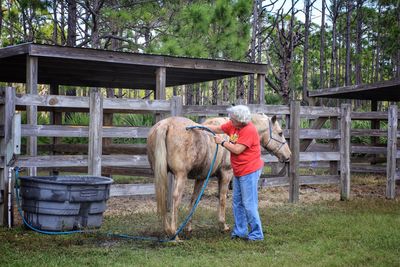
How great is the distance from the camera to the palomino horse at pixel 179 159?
6033 millimetres

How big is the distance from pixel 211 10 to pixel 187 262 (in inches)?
468

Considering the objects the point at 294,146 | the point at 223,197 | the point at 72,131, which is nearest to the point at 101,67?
the point at 72,131

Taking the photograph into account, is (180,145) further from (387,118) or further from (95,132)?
(387,118)

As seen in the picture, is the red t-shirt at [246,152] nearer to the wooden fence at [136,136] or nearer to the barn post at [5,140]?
the wooden fence at [136,136]

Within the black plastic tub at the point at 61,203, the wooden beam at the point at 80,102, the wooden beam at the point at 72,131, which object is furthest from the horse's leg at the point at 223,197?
the wooden beam at the point at 80,102

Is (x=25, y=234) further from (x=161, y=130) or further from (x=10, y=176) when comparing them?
(x=161, y=130)

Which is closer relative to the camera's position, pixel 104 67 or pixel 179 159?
pixel 179 159

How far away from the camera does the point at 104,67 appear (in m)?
11.6

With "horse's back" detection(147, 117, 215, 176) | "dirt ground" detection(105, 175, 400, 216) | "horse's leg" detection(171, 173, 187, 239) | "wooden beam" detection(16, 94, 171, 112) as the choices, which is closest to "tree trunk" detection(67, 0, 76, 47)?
"dirt ground" detection(105, 175, 400, 216)

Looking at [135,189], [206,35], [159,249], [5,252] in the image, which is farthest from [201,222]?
[206,35]

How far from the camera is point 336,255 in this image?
552 centimetres

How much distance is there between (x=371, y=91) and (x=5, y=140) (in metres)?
11.4

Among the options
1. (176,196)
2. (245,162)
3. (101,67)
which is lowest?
(176,196)

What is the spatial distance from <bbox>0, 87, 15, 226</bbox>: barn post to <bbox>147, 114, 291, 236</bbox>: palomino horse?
1.85 m
